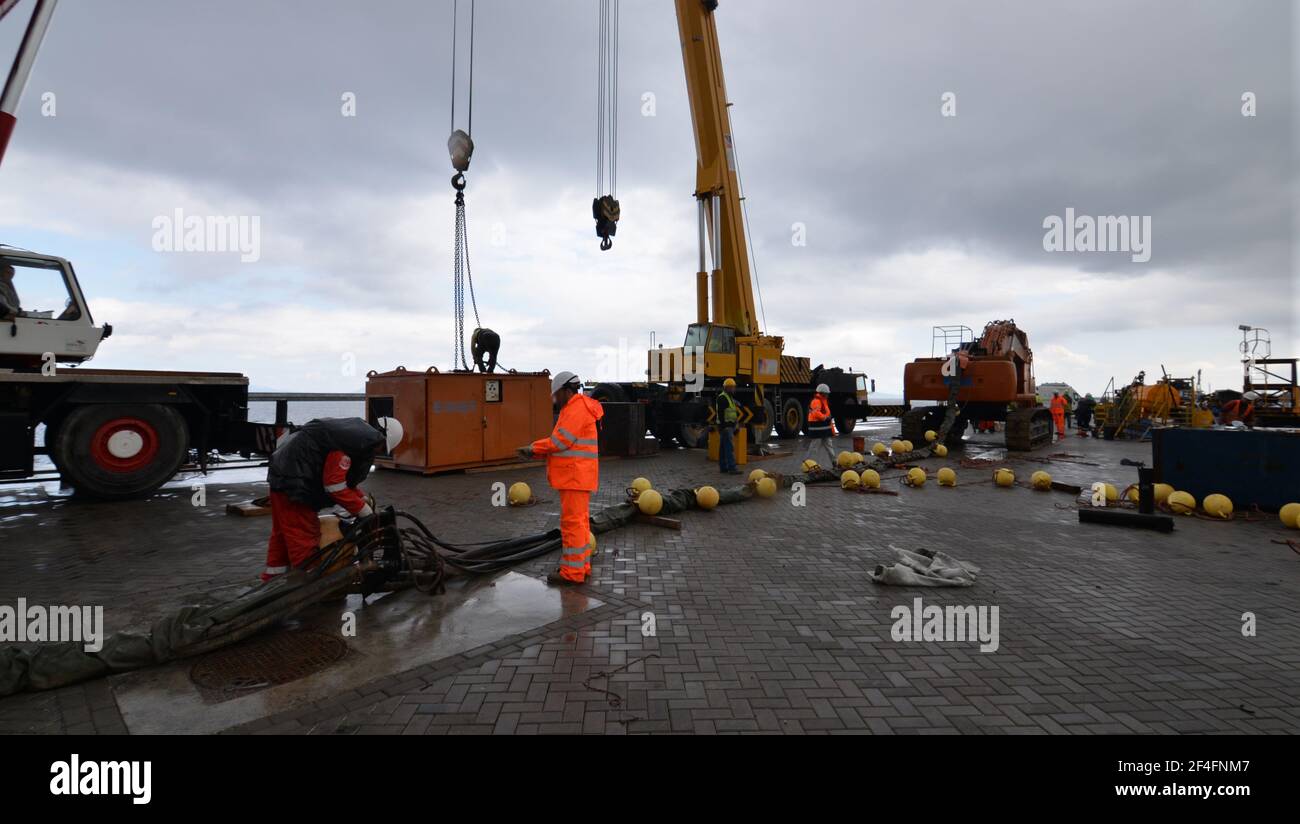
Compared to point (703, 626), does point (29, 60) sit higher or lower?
higher

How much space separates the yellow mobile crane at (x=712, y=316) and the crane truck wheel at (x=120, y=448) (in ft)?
30.5

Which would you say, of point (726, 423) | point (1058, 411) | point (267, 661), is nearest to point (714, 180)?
point (726, 423)

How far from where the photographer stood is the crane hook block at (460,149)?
376 inches

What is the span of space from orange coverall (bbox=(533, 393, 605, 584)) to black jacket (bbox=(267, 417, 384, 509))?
1365mm

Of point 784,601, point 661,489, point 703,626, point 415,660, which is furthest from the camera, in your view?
point 661,489

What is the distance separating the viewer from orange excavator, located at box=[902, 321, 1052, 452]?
15.9m

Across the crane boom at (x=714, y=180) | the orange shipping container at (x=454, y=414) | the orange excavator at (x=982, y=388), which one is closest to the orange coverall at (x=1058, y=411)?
the orange excavator at (x=982, y=388)

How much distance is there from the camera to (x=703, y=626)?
413cm

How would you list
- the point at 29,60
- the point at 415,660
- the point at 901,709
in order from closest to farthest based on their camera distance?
the point at 29,60
the point at 901,709
the point at 415,660

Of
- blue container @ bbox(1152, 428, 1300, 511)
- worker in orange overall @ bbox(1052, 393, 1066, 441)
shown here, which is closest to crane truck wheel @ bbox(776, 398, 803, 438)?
worker in orange overall @ bbox(1052, 393, 1066, 441)

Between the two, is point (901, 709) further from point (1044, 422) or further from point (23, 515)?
point (1044, 422)
